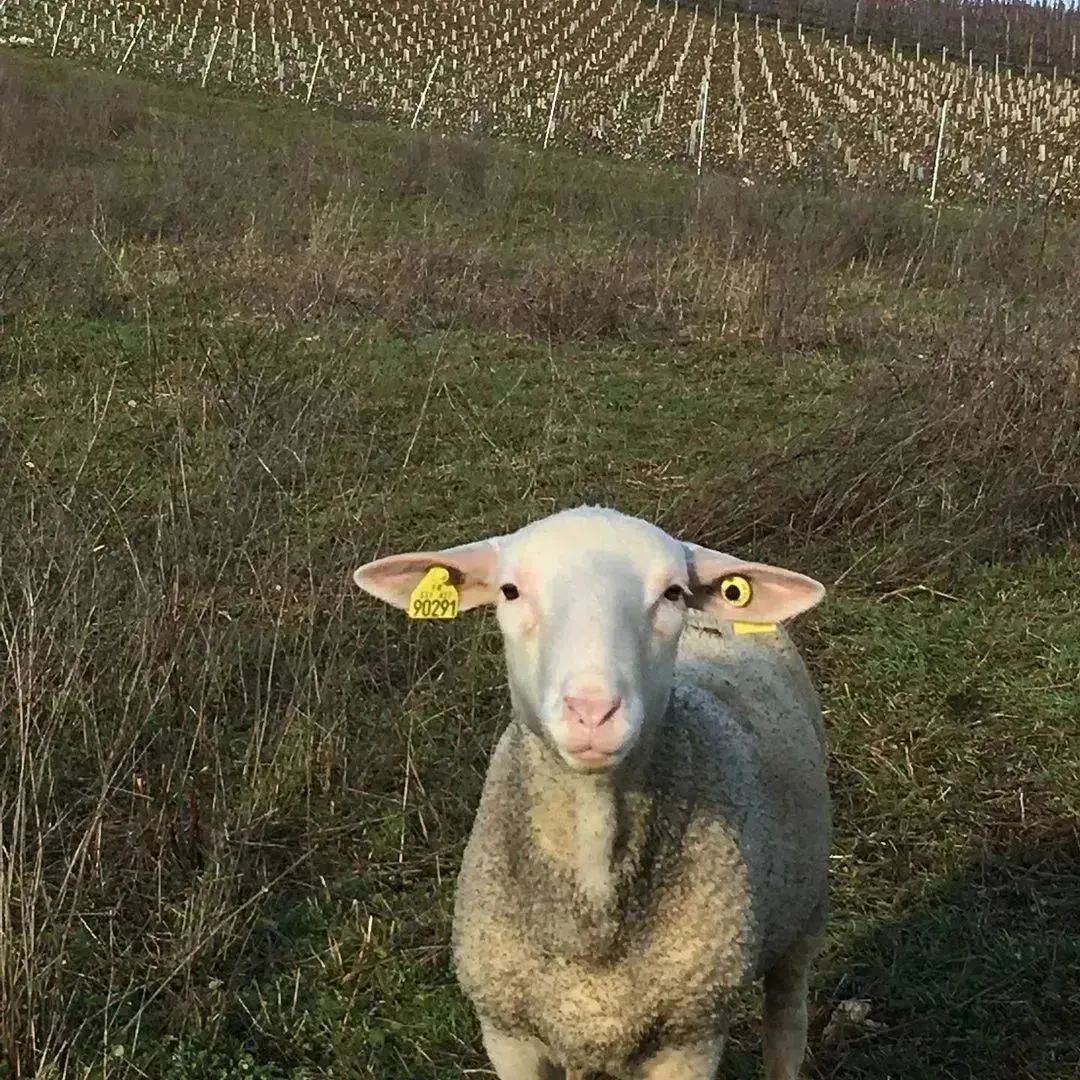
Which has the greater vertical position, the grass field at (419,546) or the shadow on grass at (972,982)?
the grass field at (419,546)

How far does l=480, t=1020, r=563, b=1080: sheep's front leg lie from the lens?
2139 millimetres

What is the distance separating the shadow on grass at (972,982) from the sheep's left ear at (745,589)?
1.13m

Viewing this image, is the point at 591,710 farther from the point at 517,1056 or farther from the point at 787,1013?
the point at 787,1013

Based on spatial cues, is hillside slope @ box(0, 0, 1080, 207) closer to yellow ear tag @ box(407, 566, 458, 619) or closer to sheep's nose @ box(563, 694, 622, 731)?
yellow ear tag @ box(407, 566, 458, 619)

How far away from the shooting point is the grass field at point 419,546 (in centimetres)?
276

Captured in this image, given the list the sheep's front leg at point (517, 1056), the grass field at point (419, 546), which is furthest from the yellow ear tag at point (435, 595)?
the grass field at point (419, 546)

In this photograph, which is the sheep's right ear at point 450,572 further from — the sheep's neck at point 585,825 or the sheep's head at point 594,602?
the sheep's neck at point 585,825

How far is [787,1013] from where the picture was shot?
8.30 feet

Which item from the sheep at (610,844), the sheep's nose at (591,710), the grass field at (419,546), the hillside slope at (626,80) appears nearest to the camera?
the sheep's nose at (591,710)

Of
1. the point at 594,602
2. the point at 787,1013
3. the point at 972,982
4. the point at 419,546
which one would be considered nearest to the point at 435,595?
the point at 594,602

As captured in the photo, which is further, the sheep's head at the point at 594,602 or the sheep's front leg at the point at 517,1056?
the sheep's front leg at the point at 517,1056

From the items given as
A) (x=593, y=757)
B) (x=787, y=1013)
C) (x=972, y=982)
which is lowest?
(x=972, y=982)

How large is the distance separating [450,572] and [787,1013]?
1102mm

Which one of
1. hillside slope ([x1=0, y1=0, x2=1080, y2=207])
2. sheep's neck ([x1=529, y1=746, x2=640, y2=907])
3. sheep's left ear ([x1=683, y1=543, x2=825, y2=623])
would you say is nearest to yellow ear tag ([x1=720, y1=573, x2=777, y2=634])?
sheep's left ear ([x1=683, y1=543, x2=825, y2=623])
